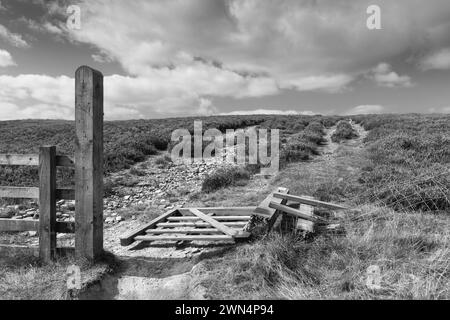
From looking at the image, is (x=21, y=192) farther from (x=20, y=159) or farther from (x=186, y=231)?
(x=186, y=231)

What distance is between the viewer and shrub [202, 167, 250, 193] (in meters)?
9.07

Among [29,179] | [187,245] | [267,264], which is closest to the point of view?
[267,264]

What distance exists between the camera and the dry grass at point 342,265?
10.2 ft

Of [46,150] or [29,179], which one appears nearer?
[46,150]

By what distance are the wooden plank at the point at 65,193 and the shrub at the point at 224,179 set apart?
15.8 ft

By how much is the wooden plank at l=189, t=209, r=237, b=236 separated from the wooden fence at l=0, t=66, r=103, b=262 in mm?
1843

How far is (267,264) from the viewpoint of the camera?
3604 millimetres

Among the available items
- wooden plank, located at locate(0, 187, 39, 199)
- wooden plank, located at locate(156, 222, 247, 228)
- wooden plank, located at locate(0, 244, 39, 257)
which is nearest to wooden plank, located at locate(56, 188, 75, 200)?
wooden plank, located at locate(0, 187, 39, 199)

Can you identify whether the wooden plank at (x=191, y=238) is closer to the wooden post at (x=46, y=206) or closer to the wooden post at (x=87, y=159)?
the wooden post at (x=87, y=159)
